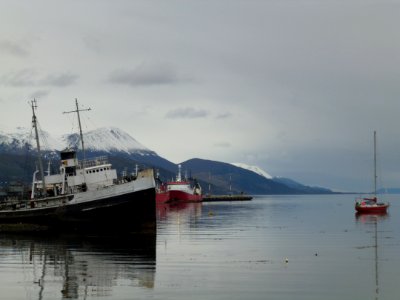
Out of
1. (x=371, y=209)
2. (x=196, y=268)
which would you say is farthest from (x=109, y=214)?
(x=371, y=209)

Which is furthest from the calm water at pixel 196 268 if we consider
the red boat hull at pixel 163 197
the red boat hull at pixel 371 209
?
the red boat hull at pixel 163 197

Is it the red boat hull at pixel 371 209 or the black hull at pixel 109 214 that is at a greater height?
the black hull at pixel 109 214

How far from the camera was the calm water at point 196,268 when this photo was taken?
93.0ft

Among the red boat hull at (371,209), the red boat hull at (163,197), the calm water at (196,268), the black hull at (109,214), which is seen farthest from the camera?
the red boat hull at (163,197)

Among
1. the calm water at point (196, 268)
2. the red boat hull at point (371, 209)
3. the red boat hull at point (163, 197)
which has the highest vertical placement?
the red boat hull at point (163, 197)

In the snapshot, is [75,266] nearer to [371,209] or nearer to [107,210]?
[107,210]

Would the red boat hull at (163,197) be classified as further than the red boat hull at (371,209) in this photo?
Yes

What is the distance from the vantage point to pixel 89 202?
6203 centimetres

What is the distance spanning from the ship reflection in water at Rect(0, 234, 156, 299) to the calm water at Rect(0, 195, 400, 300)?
0.05 m

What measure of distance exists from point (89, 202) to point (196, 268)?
2822 cm

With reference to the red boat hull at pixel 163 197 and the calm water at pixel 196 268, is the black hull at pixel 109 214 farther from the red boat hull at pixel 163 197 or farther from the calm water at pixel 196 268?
the red boat hull at pixel 163 197

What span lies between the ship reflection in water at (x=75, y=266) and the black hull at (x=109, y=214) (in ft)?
18.9

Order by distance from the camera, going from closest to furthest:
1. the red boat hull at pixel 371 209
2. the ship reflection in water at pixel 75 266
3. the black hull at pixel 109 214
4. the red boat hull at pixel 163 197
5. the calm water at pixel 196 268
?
1. the calm water at pixel 196 268
2. the ship reflection in water at pixel 75 266
3. the black hull at pixel 109 214
4. the red boat hull at pixel 371 209
5. the red boat hull at pixel 163 197

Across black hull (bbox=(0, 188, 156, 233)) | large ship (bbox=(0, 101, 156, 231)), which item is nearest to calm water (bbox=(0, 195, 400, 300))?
black hull (bbox=(0, 188, 156, 233))
